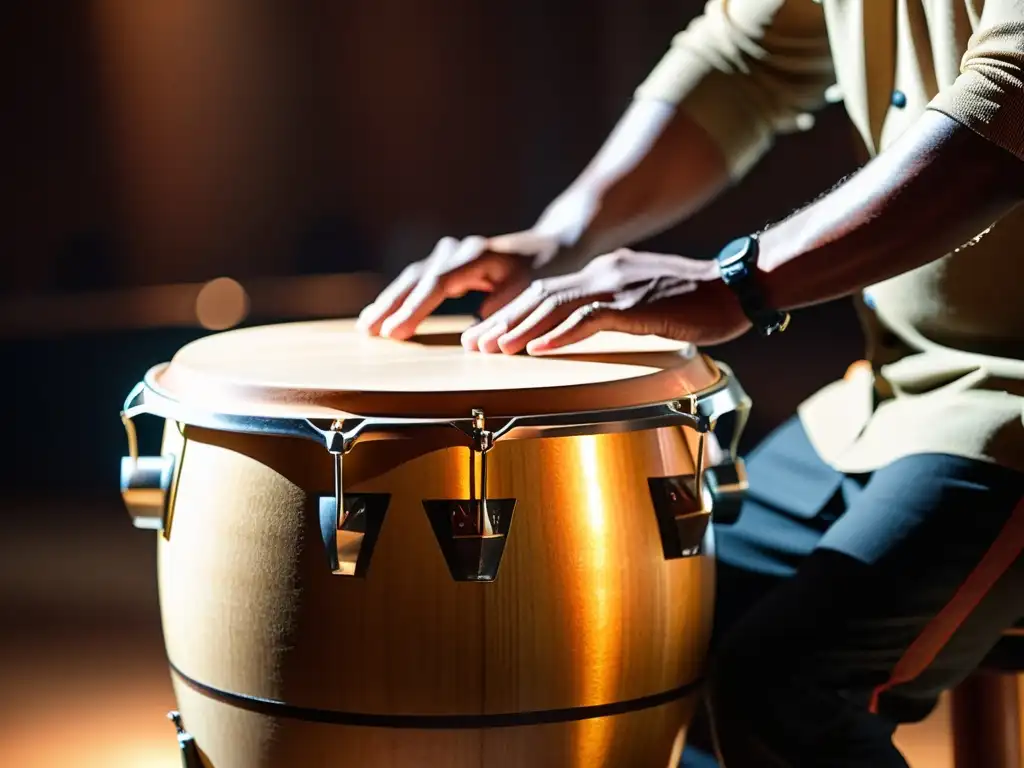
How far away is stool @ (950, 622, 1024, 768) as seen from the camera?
47.4 inches

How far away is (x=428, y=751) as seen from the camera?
3.13ft

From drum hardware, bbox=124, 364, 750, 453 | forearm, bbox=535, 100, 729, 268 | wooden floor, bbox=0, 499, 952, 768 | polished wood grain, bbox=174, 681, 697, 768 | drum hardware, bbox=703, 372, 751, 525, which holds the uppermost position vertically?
forearm, bbox=535, 100, 729, 268

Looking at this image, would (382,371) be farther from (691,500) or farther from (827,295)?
(827,295)

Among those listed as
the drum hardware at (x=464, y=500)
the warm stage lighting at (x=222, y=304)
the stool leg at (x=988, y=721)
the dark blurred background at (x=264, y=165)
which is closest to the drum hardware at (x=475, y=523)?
the drum hardware at (x=464, y=500)

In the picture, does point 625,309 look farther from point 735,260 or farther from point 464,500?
point 464,500

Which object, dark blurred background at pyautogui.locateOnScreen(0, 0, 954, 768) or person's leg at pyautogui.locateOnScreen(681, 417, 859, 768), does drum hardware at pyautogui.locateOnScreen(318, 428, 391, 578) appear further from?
dark blurred background at pyautogui.locateOnScreen(0, 0, 954, 768)

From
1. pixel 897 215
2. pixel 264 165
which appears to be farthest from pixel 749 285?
pixel 264 165

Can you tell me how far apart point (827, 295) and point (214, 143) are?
8.95 feet

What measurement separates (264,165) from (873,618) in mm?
2765

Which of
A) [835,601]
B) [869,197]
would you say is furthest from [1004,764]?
[869,197]

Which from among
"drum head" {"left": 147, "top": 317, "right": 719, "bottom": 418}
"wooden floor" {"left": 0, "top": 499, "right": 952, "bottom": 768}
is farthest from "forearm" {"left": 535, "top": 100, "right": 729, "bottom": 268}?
"wooden floor" {"left": 0, "top": 499, "right": 952, "bottom": 768}

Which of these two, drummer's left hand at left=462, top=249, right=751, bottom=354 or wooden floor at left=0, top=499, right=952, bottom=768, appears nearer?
drummer's left hand at left=462, top=249, right=751, bottom=354

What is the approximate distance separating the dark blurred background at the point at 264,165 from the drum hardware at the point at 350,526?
7.41 ft

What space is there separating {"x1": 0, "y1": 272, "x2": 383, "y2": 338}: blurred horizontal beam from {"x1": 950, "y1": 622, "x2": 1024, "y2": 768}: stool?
2.33 metres
